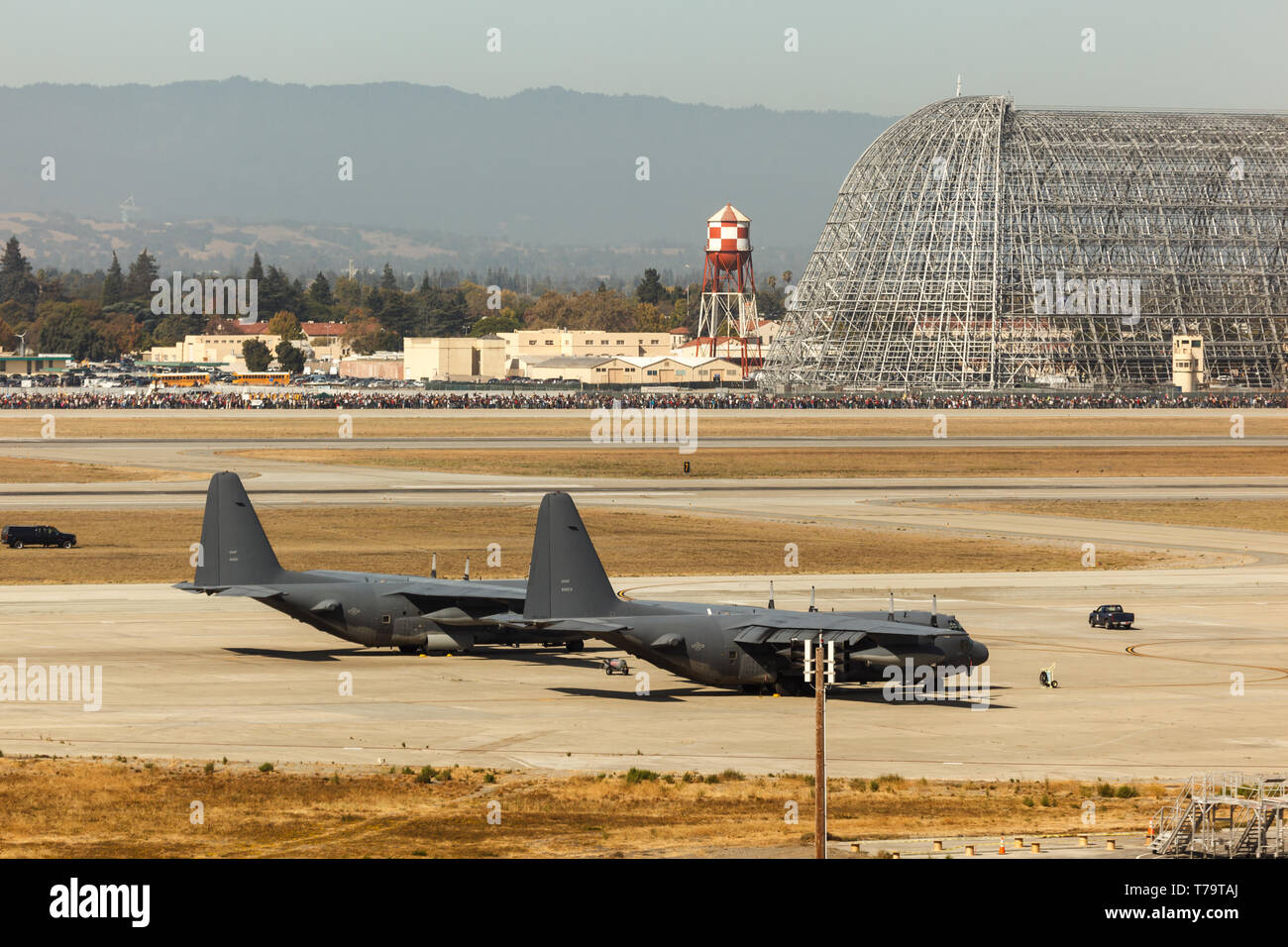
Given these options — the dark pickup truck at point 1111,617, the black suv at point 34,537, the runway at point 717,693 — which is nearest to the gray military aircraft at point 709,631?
the runway at point 717,693

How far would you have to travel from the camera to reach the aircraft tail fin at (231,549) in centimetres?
5784

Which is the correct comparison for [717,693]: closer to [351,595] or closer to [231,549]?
[351,595]

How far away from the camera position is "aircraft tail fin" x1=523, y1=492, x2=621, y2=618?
51094 millimetres

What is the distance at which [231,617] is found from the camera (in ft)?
221

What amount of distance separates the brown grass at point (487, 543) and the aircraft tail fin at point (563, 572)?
27.2 meters

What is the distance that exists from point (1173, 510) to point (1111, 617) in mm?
47704

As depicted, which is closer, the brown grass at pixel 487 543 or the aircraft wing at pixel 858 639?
the aircraft wing at pixel 858 639

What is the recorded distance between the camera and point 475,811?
35.3m

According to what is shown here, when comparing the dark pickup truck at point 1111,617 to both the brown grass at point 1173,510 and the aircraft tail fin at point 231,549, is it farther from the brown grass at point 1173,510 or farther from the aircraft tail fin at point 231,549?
the brown grass at point 1173,510

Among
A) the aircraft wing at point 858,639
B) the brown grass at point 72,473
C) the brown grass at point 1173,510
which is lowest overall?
the aircraft wing at point 858,639

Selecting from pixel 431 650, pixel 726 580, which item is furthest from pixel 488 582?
pixel 726 580

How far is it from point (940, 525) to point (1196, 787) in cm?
6449

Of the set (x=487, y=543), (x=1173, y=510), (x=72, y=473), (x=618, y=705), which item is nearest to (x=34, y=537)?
(x=487, y=543)
